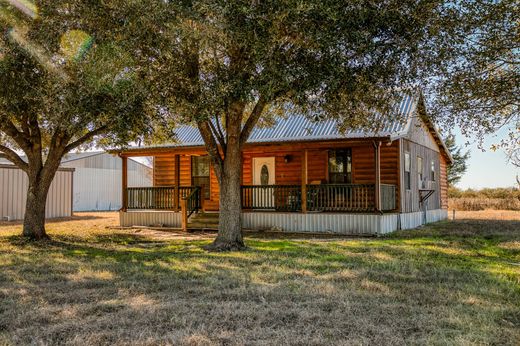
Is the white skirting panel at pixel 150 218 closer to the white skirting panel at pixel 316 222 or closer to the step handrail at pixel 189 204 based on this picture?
the step handrail at pixel 189 204

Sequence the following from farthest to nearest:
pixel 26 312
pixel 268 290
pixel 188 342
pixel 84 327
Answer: pixel 268 290
pixel 26 312
pixel 84 327
pixel 188 342

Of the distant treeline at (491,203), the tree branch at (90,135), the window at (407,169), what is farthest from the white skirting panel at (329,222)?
the distant treeline at (491,203)

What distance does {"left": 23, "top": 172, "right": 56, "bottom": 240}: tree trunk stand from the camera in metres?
13.8

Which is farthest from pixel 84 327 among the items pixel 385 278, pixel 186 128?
pixel 186 128

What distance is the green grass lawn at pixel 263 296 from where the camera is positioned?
4.71 m

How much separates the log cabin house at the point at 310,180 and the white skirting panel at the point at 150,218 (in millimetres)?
39

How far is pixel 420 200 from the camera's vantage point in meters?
19.5

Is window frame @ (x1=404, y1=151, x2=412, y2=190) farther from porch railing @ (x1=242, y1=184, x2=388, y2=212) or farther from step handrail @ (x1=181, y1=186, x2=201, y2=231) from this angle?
step handrail @ (x1=181, y1=186, x2=201, y2=231)

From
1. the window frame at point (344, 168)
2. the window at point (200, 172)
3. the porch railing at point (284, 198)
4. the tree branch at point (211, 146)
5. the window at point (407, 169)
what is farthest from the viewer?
the window at point (200, 172)

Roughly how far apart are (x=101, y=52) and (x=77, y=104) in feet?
3.81

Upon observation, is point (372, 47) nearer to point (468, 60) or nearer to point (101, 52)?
point (468, 60)

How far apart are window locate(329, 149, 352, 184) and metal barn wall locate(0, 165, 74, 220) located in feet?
50.9

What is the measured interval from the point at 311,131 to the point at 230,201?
553 cm

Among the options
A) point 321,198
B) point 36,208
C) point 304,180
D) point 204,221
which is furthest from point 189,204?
point 36,208
